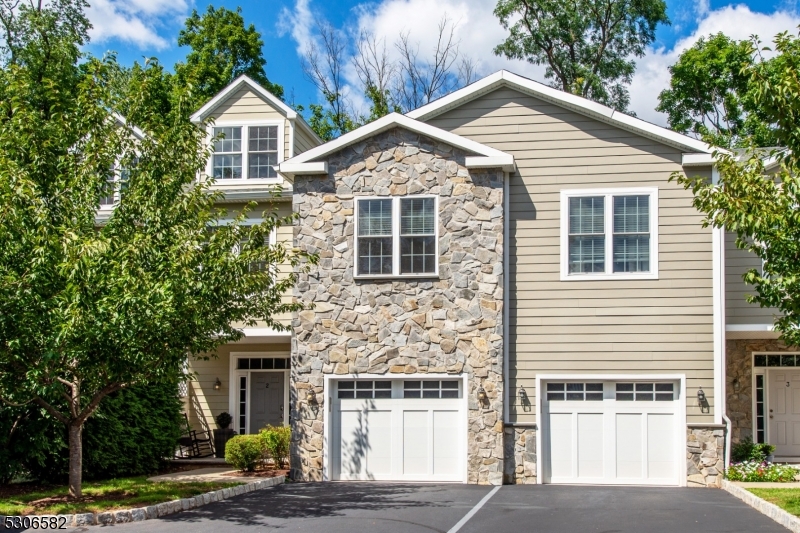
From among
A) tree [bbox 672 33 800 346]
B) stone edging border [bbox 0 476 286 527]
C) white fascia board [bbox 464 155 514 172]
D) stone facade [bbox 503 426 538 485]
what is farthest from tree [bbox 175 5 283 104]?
tree [bbox 672 33 800 346]

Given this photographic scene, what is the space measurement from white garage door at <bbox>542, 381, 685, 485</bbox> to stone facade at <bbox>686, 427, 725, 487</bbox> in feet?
0.74

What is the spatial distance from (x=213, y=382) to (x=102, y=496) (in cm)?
830

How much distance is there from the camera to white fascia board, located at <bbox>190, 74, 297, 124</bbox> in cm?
2170

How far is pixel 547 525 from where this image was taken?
478 inches

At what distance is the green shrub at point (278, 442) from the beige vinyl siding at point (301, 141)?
6734 mm

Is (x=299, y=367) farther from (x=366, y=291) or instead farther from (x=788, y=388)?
(x=788, y=388)

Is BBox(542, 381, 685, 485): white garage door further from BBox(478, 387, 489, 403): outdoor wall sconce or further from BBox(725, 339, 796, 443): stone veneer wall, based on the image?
BBox(725, 339, 796, 443): stone veneer wall

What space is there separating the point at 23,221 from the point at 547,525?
825cm

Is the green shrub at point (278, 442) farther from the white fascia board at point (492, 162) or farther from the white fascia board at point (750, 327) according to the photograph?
the white fascia board at point (750, 327)

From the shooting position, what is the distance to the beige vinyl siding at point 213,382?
73.2 feet

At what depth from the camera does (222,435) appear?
70.4ft

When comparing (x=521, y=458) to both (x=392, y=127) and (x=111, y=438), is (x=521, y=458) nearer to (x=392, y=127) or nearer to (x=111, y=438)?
(x=392, y=127)

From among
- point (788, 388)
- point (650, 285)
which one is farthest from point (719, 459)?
A: point (788, 388)

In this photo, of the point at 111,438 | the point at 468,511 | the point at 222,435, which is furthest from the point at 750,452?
the point at 111,438
